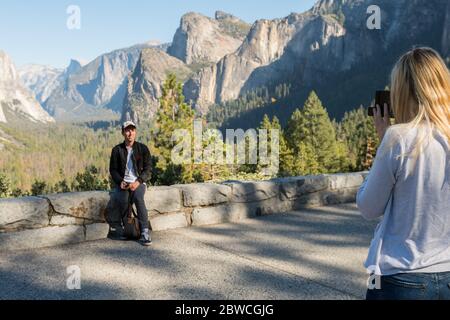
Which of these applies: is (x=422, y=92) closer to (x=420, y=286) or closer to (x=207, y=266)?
(x=420, y=286)

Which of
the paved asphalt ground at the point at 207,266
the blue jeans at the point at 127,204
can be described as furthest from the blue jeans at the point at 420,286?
the blue jeans at the point at 127,204

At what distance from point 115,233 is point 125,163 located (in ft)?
2.98

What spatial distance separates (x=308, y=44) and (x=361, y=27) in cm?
2250

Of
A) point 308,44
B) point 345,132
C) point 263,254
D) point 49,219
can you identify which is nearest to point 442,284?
point 263,254

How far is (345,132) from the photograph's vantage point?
3238 inches

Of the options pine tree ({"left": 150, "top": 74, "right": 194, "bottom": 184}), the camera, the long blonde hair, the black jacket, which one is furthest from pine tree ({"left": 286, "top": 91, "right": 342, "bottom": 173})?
the long blonde hair

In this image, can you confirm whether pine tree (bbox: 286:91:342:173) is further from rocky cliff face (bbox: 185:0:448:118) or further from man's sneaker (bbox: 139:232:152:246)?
rocky cliff face (bbox: 185:0:448:118)

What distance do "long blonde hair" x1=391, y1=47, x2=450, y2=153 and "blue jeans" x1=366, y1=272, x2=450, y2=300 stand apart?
50cm

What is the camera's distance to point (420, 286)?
1.66 metres

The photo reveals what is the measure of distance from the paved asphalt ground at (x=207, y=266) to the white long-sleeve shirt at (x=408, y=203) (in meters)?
2.16

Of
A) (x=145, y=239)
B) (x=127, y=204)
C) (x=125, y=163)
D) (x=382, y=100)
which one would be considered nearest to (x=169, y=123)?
(x=125, y=163)

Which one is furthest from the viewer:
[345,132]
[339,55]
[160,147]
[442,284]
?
[339,55]
